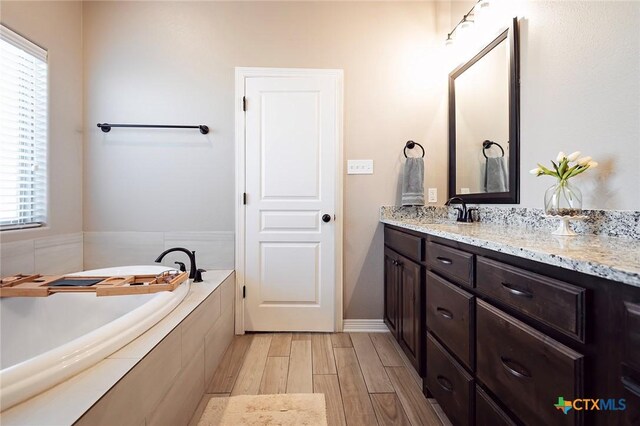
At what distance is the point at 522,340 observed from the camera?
833 mm

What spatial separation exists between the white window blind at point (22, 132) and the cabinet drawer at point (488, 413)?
256cm

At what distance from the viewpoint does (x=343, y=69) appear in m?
2.30

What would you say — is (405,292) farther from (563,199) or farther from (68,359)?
(68,359)

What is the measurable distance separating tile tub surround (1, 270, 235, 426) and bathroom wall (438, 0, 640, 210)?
1825mm

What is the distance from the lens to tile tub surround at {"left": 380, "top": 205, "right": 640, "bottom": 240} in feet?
3.43

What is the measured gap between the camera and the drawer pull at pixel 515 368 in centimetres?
83

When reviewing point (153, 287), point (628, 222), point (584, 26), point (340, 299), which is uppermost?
point (584, 26)

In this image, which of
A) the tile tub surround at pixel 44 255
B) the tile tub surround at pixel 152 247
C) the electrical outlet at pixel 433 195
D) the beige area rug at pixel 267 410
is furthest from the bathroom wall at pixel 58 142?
the electrical outlet at pixel 433 195

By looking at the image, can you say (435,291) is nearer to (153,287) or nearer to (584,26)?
(584,26)

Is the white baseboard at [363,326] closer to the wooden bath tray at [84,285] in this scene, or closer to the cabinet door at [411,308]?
the cabinet door at [411,308]

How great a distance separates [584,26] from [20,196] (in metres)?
3.10

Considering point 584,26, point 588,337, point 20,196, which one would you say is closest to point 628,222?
point 588,337

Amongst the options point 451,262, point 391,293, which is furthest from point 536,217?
point 391,293

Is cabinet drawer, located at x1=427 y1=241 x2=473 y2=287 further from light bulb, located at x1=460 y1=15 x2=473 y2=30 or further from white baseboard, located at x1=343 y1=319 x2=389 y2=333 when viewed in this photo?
light bulb, located at x1=460 y1=15 x2=473 y2=30
